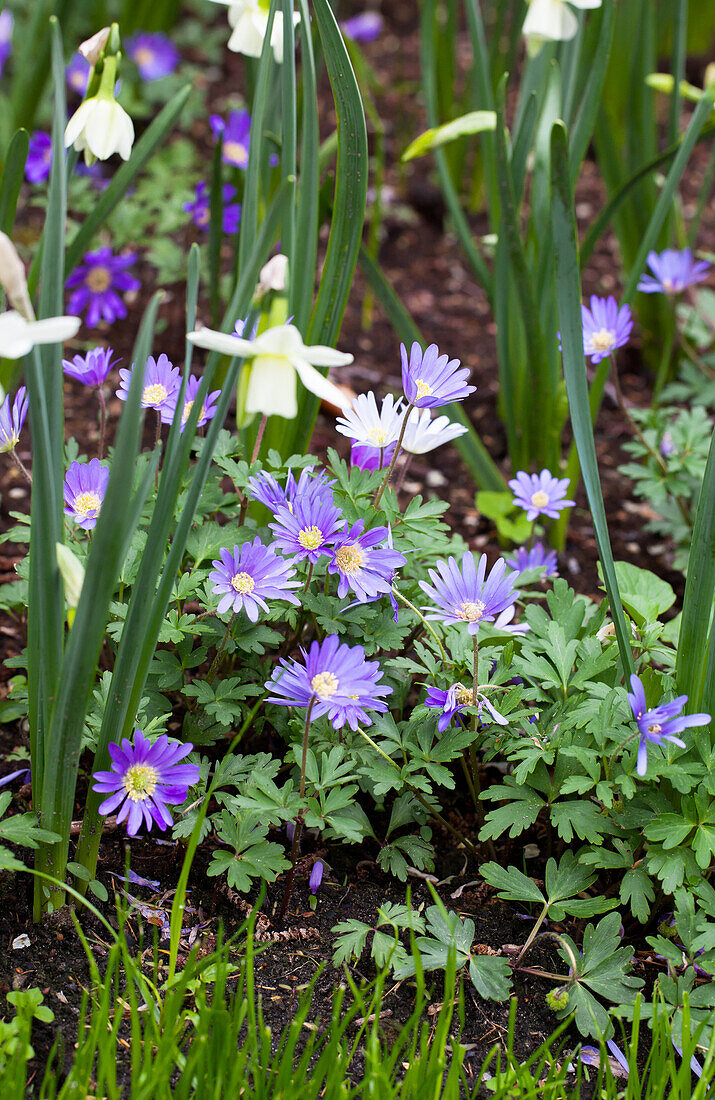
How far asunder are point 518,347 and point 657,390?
15.4 inches

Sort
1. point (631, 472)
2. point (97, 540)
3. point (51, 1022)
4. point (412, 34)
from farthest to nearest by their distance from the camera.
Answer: point (412, 34) < point (631, 472) < point (51, 1022) < point (97, 540)

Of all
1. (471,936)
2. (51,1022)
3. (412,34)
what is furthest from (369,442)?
(412,34)

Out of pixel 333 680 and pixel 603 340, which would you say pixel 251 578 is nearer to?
pixel 333 680

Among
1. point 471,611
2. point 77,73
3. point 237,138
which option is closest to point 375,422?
point 471,611

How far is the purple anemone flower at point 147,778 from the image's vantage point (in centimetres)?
104

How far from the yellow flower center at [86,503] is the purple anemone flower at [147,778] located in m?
0.32

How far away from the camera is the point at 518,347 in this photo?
193 cm

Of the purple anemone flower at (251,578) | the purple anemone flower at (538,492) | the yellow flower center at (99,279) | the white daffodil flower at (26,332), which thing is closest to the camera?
the white daffodil flower at (26,332)

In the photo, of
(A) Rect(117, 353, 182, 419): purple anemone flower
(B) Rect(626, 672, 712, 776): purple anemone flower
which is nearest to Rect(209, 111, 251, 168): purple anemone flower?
(A) Rect(117, 353, 182, 419): purple anemone flower

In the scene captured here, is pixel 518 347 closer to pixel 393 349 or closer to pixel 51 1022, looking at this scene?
pixel 393 349

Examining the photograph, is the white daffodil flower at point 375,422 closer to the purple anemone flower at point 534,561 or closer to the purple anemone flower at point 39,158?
the purple anemone flower at point 534,561

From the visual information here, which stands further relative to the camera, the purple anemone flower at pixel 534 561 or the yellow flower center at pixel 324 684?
the purple anemone flower at pixel 534 561

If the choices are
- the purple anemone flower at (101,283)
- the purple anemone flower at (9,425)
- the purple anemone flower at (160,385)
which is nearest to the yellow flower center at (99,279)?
the purple anemone flower at (101,283)

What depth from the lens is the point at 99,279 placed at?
2010 millimetres
